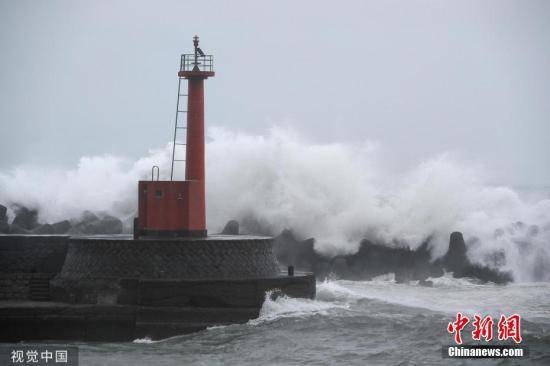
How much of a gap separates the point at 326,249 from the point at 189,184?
8.61 meters

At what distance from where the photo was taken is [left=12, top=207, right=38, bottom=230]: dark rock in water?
30.4 m

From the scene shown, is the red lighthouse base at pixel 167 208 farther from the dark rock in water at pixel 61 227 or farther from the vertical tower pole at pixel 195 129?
the dark rock in water at pixel 61 227

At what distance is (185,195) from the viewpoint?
61.8 feet

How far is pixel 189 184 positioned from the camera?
1878 centimetres

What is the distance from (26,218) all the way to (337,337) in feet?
57.1

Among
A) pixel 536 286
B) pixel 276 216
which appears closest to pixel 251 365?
pixel 536 286

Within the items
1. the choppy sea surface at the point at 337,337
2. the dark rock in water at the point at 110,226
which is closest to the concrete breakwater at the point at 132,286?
the choppy sea surface at the point at 337,337

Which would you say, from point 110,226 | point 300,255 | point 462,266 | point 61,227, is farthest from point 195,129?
point 110,226

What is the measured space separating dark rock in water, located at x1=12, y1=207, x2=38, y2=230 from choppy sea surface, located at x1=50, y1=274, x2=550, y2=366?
12.7 m

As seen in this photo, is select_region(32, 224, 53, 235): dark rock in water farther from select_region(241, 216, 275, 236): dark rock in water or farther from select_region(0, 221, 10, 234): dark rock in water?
select_region(241, 216, 275, 236): dark rock in water

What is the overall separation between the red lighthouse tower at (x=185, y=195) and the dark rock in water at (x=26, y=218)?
12.0 metres

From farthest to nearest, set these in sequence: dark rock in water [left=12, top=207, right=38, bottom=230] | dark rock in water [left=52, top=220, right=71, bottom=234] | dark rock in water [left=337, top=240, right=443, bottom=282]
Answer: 1. dark rock in water [left=12, top=207, right=38, bottom=230]
2. dark rock in water [left=52, top=220, right=71, bottom=234]
3. dark rock in water [left=337, top=240, right=443, bottom=282]

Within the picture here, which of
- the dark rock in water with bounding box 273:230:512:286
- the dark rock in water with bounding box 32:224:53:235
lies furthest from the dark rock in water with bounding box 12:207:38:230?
the dark rock in water with bounding box 273:230:512:286

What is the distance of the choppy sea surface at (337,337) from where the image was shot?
14.8 metres
